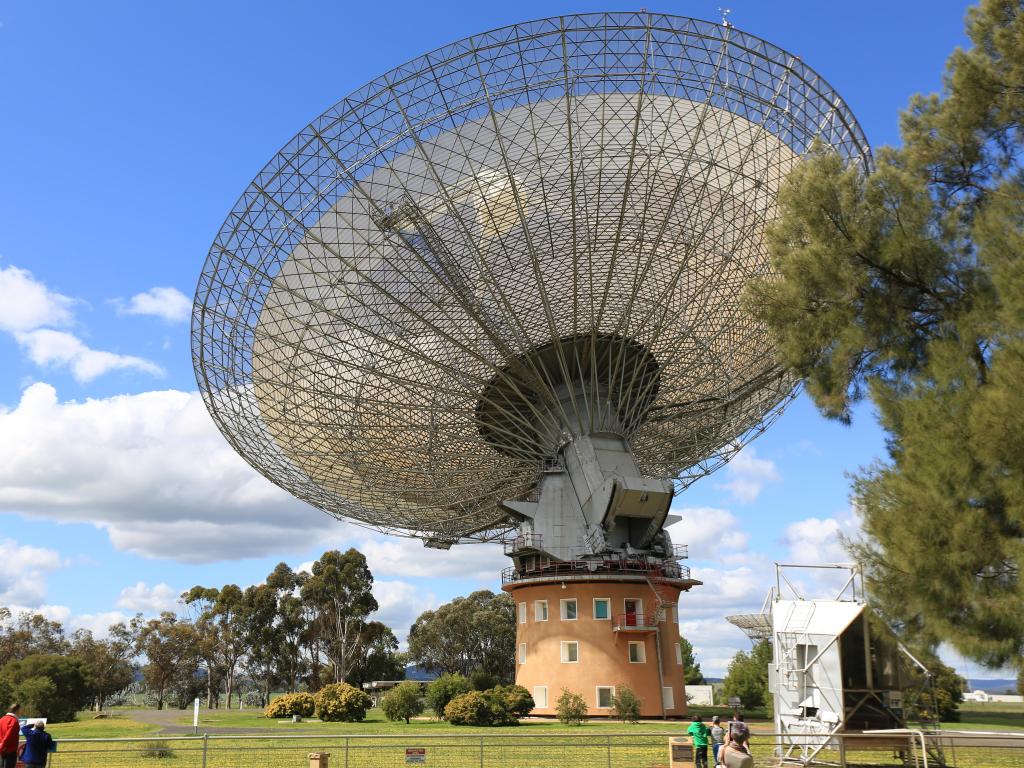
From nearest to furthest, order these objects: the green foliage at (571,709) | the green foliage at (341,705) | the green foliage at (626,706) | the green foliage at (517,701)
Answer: the green foliage at (571,709) → the green foliage at (626,706) → the green foliage at (517,701) → the green foliage at (341,705)

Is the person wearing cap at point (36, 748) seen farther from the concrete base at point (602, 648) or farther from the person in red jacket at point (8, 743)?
the concrete base at point (602, 648)

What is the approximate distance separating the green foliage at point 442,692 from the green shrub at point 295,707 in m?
5.52

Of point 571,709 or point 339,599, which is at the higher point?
point 339,599

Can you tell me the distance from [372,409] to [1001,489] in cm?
2978

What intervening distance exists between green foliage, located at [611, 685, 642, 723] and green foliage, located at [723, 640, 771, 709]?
82.2 ft

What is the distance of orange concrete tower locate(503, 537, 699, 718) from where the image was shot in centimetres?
3853

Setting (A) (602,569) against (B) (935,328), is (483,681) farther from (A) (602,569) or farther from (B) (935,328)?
(B) (935,328)

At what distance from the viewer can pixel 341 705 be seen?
1578 inches

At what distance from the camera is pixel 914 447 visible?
12523mm

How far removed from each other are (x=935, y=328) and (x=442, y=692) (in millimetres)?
34018

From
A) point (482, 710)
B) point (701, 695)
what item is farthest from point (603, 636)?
point (701, 695)

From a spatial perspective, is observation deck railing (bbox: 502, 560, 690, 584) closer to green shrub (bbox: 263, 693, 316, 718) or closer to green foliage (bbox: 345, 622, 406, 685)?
green shrub (bbox: 263, 693, 316, 718)

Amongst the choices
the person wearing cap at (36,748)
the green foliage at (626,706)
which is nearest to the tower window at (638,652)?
the green foliage at (626,706)

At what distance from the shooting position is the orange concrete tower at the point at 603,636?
126ft
